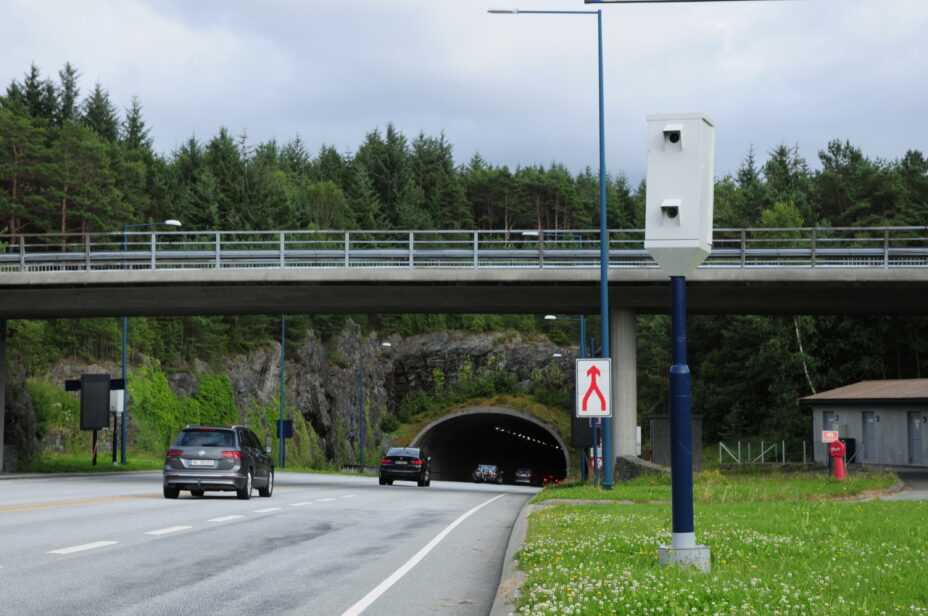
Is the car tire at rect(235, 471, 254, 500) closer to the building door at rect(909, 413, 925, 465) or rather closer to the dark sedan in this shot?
the dark sedan

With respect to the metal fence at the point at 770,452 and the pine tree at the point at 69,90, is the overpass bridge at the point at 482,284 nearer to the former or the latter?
the metal fence at the point at 770,452

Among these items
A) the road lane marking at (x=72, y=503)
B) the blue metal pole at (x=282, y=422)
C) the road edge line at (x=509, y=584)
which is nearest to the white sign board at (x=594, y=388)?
the road lane marking at (x=72, y=503)

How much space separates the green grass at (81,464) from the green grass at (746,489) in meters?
24.7

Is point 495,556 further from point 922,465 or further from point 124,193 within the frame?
point 124,193

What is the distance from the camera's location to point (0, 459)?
47.2 metres

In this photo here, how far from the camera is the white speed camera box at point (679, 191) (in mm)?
11406

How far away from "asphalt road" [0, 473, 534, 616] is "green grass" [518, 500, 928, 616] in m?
0.92

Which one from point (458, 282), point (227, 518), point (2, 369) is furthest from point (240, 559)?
point (2, 369)

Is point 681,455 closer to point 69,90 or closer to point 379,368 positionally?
point 379,368

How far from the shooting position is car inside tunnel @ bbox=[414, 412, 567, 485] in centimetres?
9069

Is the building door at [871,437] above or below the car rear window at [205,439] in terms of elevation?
below

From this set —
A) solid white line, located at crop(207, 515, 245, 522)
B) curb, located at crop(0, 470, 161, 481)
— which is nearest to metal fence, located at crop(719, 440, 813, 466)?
curb, located at crop(0, 470, 161, 481)

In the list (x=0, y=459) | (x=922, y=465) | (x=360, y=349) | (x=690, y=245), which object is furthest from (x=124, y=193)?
(x=690, y=245)

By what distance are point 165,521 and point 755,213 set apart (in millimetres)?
92390
